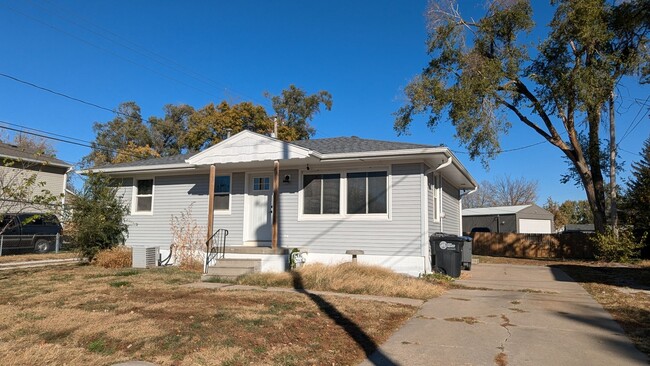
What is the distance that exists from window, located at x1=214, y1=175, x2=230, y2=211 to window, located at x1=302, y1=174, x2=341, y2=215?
271 centimetres

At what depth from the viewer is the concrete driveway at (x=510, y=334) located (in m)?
4.87

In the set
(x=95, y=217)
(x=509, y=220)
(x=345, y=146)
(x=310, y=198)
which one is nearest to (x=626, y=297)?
(x=345, y=146)

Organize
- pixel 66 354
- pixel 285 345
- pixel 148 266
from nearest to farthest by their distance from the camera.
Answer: pixel 66 354
pixel 285 345
pixel 148 266

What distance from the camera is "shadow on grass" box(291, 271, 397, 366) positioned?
479 cm

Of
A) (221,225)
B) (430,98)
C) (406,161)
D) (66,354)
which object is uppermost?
(430,98)

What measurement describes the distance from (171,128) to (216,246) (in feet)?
107

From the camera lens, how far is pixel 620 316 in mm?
7223

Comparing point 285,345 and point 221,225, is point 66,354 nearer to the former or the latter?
point 285,345

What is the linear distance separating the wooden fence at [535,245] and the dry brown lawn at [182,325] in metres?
20.3

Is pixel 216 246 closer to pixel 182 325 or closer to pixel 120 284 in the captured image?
pixel 120 284

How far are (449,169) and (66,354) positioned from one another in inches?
461

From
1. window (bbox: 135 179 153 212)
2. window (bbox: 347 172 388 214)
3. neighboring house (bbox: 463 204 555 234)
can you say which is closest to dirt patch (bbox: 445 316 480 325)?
window (bbox: 347 172 388 214)

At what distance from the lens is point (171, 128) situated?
43094 millimetres

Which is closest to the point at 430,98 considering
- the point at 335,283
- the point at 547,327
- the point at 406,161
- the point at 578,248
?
the point at 406,161
